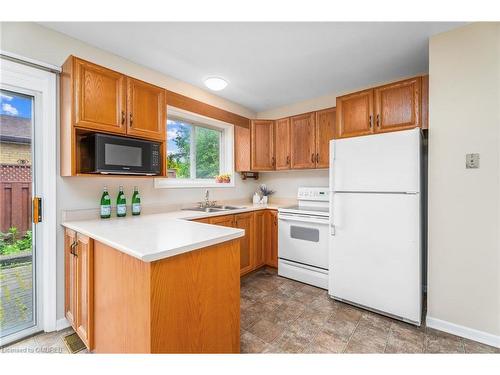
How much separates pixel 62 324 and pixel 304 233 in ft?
7.91

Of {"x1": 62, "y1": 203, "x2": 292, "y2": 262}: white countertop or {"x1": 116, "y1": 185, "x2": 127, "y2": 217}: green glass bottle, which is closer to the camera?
{"x1": 62, "y1": 203, "x2": 292, "y2": 262}: white countertop

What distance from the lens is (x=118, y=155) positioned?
6.36 feet

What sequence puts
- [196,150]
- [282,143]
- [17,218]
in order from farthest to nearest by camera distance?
[282,143]
[196,150]
[17,218]

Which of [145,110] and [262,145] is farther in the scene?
[262,145]

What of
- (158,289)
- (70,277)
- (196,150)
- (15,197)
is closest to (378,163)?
(158,289)

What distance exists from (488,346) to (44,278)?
3401 mm

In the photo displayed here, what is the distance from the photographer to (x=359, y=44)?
2047mm

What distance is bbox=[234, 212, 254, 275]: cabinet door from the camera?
112 inches

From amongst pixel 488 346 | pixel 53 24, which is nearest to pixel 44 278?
pixel 53 24

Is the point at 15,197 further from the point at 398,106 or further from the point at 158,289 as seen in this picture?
A: the point at 398,106

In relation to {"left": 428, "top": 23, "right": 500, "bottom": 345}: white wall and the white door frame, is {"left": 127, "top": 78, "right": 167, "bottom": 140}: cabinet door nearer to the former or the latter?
the white door frame

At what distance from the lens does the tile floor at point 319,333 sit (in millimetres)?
1672

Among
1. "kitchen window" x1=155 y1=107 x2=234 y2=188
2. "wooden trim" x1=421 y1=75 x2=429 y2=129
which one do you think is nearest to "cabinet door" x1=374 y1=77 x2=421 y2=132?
"wooden trim" x1=421 y1=75 x2=429 y2=129

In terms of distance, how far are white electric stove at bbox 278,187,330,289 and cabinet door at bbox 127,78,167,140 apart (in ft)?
5.68
